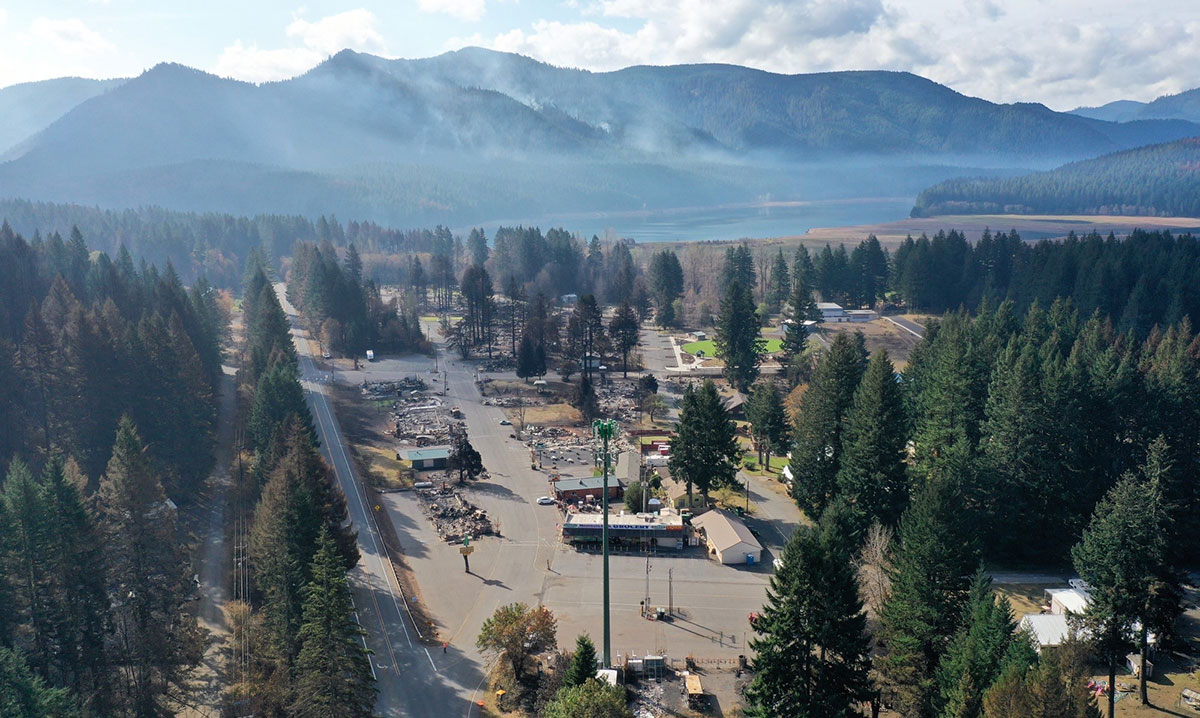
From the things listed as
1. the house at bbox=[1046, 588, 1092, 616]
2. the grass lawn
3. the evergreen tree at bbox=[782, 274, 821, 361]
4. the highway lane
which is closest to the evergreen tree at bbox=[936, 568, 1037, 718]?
the house at bbox=[1046, 588, 1092, 616]

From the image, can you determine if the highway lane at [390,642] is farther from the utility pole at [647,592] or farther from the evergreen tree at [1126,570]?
the evergreen tree at [1126,570]

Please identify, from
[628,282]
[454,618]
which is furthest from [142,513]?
[628,282]

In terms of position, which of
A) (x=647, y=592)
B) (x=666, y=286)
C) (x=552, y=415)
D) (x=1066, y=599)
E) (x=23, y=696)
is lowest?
(x=647, y=592)

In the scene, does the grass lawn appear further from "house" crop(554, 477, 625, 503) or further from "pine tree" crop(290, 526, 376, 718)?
"pine tree" crop(290, 526, 376, 718)

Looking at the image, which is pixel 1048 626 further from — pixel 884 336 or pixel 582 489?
pixel 884 336

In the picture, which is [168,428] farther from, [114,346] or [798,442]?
[798,442]

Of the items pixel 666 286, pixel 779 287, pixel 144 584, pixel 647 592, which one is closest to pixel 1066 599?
pixel 647 592

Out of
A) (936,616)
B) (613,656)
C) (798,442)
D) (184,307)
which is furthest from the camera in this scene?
(184,307)
